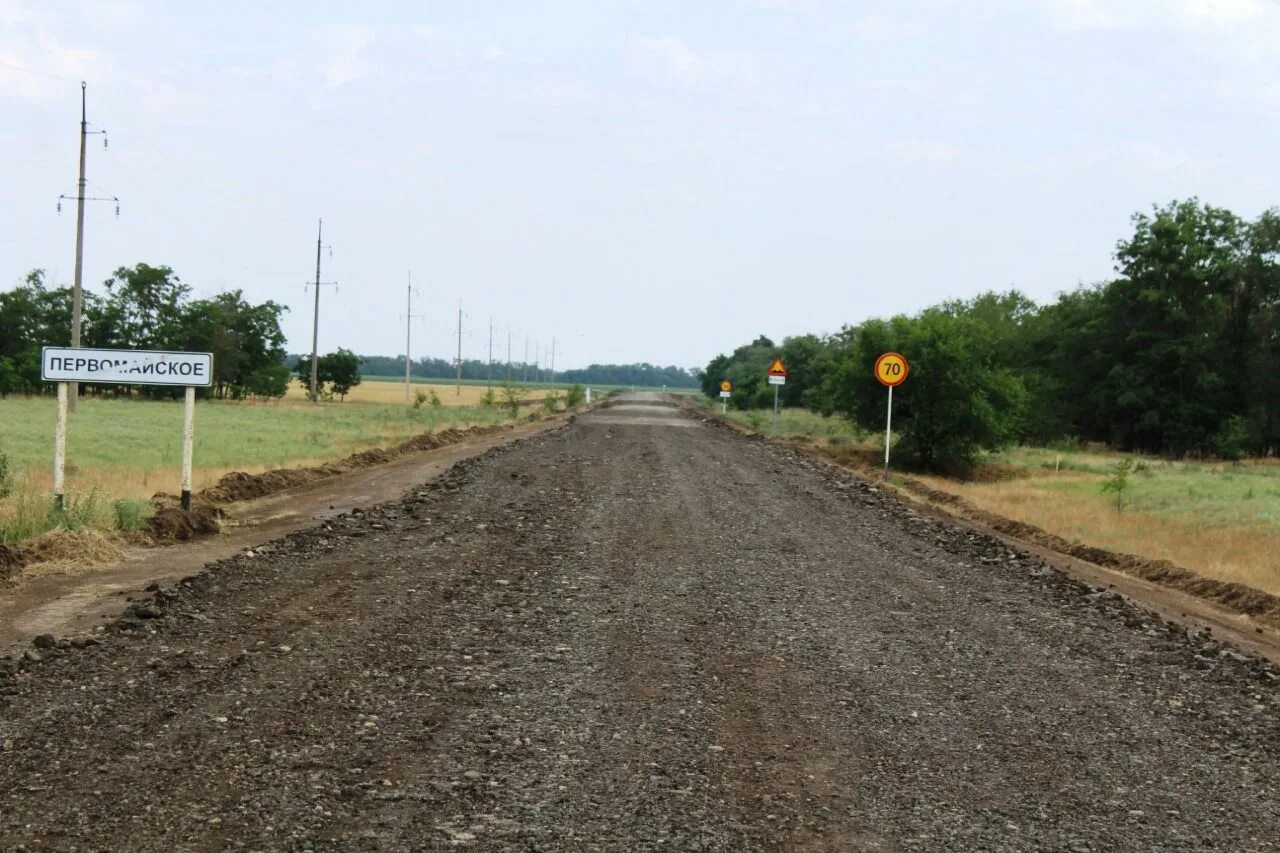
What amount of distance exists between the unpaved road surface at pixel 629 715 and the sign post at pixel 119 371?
3422mm

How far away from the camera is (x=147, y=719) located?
19.0ft

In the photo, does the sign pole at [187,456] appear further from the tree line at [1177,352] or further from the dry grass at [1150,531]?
the tree line at [1177,352]

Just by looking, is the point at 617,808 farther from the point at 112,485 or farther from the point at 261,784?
the point at 112,485

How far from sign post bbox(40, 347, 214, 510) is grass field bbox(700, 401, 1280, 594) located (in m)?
12.2

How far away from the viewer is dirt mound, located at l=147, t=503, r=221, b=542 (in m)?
12.6

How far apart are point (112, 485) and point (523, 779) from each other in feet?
48.3

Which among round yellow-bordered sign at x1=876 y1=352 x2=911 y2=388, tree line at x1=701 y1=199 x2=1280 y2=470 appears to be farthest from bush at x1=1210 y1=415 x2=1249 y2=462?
round yellow-bordered sign at x1=876 y1=352 x2=911 y2=388

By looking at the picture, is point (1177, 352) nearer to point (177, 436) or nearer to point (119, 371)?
point (177, 436)

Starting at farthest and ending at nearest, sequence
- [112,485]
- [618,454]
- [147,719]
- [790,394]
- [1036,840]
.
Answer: [790,394]
[618,454]
[112,485]
[147,719]
[1036,840]

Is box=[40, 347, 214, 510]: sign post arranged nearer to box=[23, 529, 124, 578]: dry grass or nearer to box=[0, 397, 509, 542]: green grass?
box=[0, 397, 509, 542]: green grass

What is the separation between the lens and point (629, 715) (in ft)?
20.4

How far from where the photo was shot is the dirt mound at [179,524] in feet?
41.4

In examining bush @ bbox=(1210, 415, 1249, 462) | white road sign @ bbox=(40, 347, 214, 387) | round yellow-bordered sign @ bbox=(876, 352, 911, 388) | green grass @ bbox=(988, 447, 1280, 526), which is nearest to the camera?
white road sign @ bbox=(40, 347, 214, 387)

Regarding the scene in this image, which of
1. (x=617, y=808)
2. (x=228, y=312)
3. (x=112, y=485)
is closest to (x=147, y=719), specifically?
(x=617, y=808)
